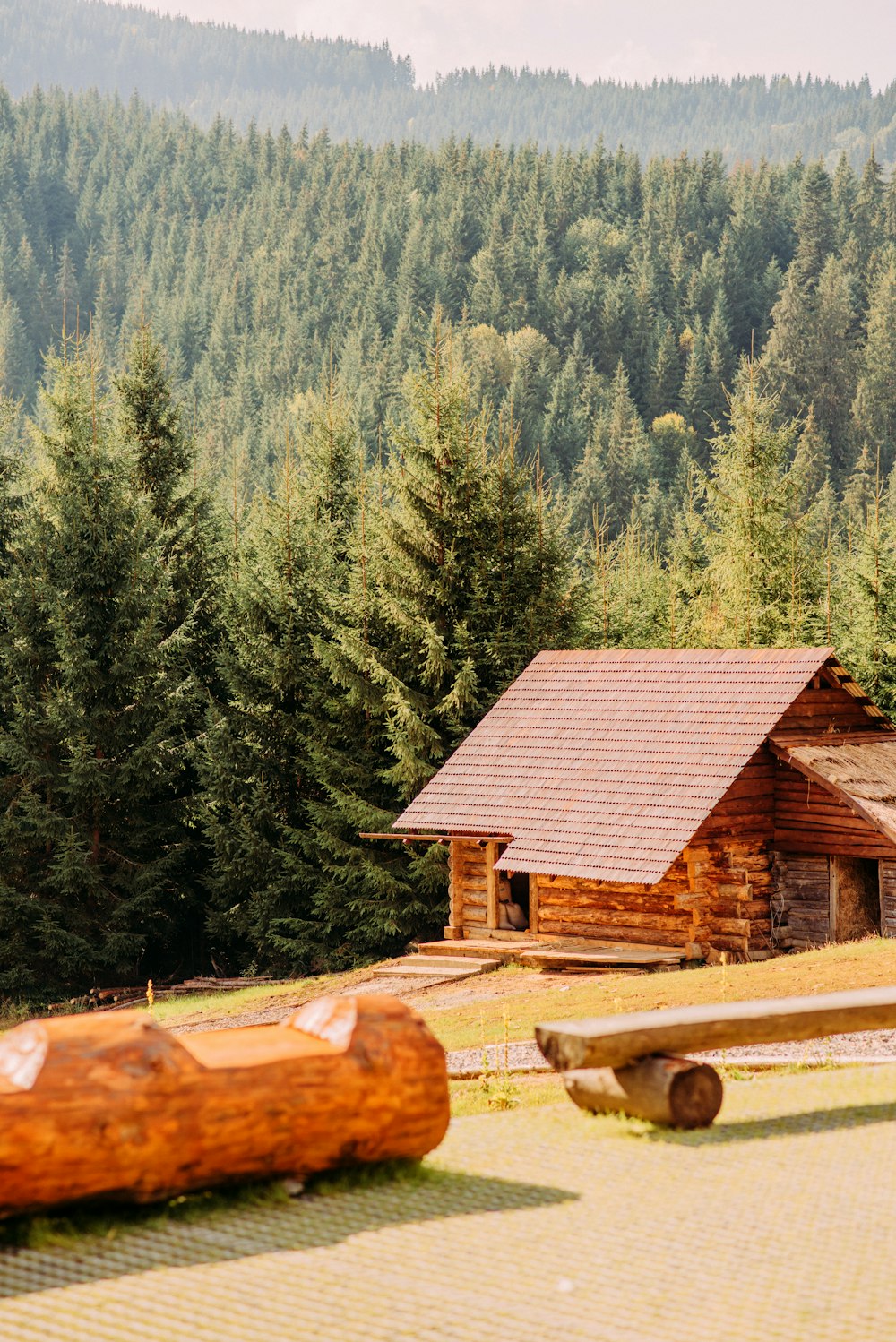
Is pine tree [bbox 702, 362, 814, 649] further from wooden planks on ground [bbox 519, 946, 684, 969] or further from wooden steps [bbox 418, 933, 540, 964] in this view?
wooden planks on ground [bbox 519, 946, 684, 969]

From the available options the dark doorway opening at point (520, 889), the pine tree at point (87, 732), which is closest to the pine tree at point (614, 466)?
the pine tree at point (87, 732)

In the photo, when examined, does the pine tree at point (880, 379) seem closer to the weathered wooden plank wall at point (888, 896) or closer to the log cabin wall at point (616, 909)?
the log cabin wall at point (616, 909)

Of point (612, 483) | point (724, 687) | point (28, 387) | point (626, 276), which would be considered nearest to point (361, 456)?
point (724, 687)

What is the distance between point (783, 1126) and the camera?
797 cm

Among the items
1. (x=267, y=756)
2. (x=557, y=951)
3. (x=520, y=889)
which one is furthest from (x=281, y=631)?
(x=557, y=951)

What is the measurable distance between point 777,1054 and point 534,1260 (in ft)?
21.0

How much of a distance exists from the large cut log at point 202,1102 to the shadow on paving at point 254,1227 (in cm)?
14

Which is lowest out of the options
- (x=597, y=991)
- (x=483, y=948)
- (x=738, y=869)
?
(x=483, y=948)

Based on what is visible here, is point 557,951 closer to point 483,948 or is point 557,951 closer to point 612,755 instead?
point 483,948

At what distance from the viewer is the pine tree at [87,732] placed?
3191 cm

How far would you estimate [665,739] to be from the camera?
24719mm

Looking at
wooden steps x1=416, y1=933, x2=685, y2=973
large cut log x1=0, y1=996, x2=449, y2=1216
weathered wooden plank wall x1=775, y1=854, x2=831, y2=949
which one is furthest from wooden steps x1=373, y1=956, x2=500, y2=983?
large cut log x1=0, y1=996, x2=449, y2=1216

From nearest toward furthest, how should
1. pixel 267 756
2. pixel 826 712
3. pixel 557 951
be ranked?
pixel 557 951 → pixel 826 712 → pixel 267 756

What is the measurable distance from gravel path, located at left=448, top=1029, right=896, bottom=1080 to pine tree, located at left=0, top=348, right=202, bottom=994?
63.0 ft
